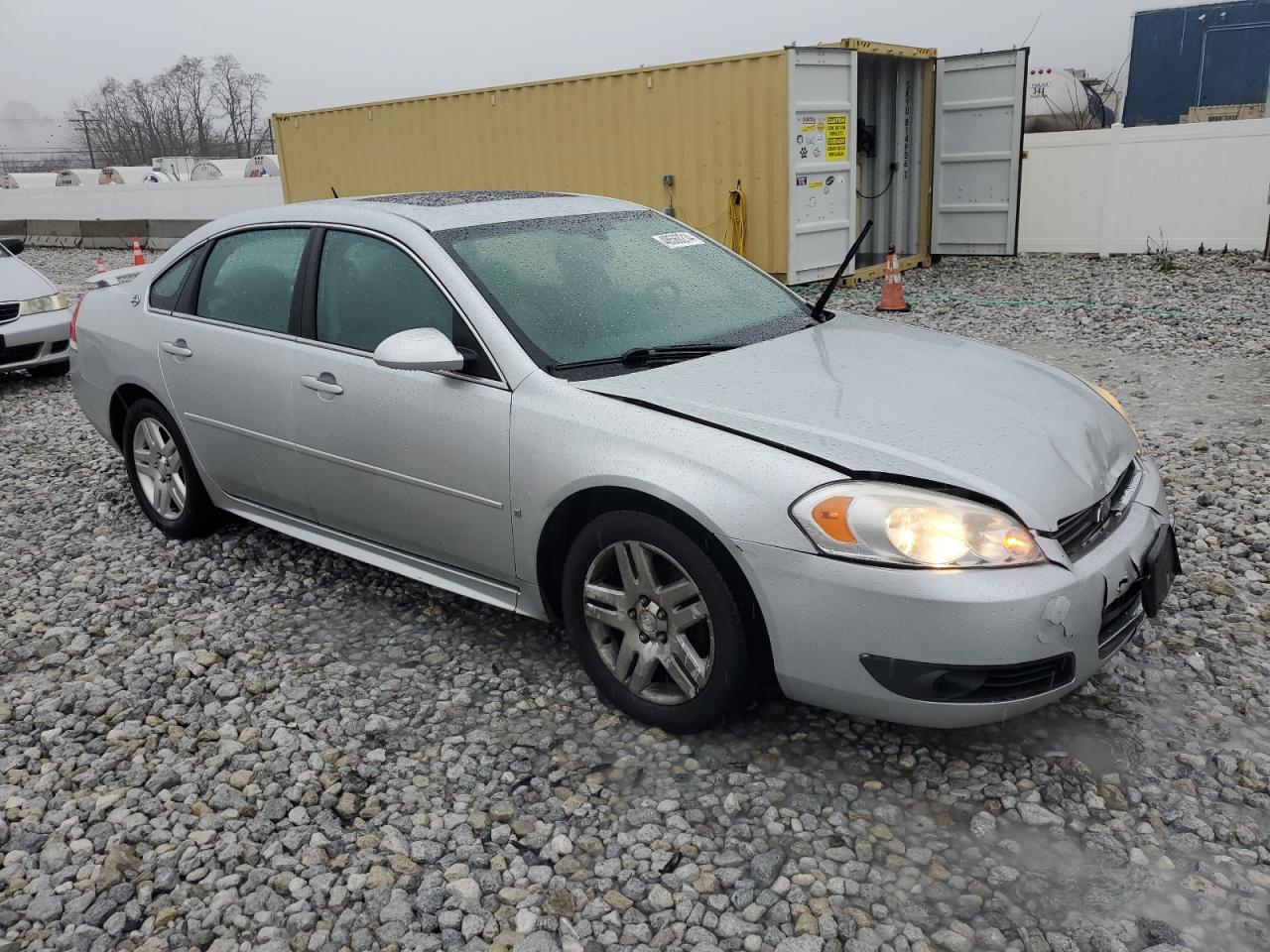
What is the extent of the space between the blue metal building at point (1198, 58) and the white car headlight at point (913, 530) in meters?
29.5

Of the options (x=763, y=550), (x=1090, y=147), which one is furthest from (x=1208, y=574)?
(x=1090, y=147)

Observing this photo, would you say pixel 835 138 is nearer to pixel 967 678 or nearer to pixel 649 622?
pixel 649 622

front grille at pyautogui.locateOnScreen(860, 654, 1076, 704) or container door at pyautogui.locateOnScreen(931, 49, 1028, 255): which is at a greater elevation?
container door at pyautogui.locateOnScreen(931, 49, 1028, 255)

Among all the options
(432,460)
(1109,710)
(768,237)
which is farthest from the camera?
(768,237)

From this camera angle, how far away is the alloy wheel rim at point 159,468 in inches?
195

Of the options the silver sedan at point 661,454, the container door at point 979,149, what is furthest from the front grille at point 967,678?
the container door at point 979,149

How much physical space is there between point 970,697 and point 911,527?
46cm

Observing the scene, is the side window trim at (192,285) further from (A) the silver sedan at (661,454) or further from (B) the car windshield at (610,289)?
(B) the car windshield at (610,289)

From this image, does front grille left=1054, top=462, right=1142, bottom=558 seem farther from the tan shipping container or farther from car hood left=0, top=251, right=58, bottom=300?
car hood left=0, top=251, right=58, bottom=300

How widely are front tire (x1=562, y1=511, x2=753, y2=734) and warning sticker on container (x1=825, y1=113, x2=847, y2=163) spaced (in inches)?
389

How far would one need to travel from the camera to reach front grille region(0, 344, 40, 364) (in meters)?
9.05

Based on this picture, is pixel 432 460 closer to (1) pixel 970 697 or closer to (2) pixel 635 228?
(2) pixel 635 228

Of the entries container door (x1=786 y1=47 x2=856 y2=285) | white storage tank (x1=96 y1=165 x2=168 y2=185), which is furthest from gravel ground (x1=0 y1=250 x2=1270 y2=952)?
white storage tank (x1=96 y1=165 x2=168 y2=185)

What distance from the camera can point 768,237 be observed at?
475 inches
